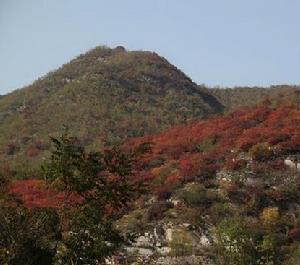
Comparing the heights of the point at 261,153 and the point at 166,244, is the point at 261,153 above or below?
above

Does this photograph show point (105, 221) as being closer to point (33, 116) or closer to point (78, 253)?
point (78, 253)

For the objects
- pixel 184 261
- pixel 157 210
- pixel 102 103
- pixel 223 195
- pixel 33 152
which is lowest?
pixel 184 261

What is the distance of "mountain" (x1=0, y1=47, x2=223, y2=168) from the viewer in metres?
62.5

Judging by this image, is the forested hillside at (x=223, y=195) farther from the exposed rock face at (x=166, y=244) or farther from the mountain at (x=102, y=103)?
the mountain at (x=102, y=103)

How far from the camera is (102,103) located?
71.4 m

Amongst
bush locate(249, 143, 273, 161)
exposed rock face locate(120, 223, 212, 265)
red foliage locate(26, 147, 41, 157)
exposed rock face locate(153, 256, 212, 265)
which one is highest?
red foliage locate(26, 147, 41, 157)

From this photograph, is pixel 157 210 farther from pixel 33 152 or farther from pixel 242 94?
pixel 242 94

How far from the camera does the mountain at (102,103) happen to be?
205 feet

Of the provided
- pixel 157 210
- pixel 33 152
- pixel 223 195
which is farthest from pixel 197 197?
pixel 33 152

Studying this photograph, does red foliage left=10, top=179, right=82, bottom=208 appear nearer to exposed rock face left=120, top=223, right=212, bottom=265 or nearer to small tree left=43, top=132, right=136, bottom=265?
exposed rock face left=120, top=223, right=212, bottom=265

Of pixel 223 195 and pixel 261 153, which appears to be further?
pixel 261 153

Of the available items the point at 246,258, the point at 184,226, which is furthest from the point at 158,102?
the point at 246,258

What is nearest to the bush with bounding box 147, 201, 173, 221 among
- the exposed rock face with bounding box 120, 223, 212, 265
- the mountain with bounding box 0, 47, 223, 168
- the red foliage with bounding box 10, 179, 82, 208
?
the exposed rock face with bounding box 120, 223, 212, 265

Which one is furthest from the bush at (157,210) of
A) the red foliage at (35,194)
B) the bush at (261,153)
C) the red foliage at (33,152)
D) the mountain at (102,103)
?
the red foliage at (33,152)
